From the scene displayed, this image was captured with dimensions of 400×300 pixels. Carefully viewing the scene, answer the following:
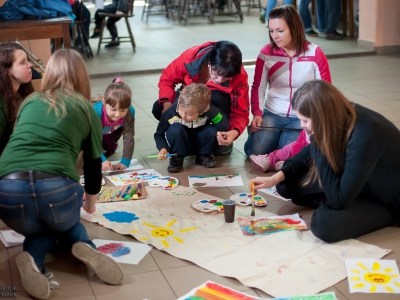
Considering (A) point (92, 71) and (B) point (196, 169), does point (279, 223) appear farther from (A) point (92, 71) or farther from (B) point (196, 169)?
(A) point (92, 71)

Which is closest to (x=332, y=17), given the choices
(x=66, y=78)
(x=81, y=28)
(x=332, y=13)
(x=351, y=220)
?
(x=332, y=13)

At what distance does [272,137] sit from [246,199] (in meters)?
0.80

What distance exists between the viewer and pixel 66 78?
2.54m

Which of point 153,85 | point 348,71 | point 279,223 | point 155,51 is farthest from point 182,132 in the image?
point 155,51

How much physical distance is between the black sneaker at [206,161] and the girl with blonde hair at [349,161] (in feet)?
3.38

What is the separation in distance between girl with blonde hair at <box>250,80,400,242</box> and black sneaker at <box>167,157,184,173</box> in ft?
3.59

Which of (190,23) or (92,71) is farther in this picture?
(190,23)

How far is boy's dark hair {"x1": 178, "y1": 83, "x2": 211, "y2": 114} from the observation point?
11.7ft

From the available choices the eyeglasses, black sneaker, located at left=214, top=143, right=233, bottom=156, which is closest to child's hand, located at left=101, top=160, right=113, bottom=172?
black sneaker, located at left=214, top=143, right=233, bottom=156

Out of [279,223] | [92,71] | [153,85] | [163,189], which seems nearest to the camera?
[279,223]

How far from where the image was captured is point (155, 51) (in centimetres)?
833

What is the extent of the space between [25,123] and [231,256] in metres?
1.05

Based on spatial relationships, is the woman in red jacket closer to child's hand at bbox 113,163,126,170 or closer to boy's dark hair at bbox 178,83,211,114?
boy's dark hair at bbox 178,83,211,114

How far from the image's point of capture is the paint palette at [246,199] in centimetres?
318
